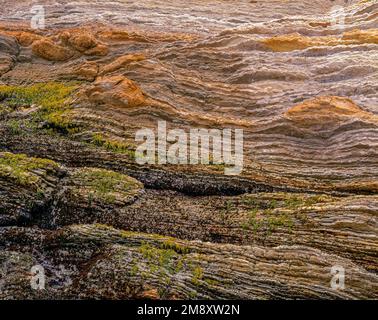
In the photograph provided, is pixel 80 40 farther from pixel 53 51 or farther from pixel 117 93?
pixel 117 93

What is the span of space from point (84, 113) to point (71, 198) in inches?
200

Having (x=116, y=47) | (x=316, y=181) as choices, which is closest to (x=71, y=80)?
(x=116, y=47)

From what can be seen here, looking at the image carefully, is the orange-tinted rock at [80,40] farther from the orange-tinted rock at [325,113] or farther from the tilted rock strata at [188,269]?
the tilted rock strata at [188,269]

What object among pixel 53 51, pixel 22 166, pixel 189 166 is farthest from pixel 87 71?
pixel 189 166

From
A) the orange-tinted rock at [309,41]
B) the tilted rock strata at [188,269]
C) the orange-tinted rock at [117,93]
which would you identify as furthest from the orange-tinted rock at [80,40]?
the tilted rock strata at [188,269]

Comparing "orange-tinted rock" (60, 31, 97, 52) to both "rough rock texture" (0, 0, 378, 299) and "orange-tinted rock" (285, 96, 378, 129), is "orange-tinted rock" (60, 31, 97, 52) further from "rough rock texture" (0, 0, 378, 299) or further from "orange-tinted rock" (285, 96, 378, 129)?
"orange-tinted rock" (285, 96, 378, 129)

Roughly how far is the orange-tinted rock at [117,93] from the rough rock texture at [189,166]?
0.07m

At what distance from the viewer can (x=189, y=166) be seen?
1806 cm

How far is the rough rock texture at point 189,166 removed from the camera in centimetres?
1419

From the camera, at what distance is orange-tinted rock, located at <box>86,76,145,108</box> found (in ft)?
67.1

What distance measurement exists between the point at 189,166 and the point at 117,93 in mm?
5379

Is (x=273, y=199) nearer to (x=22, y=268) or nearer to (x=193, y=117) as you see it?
(x=193, y=117)

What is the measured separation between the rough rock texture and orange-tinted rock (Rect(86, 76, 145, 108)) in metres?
0.07

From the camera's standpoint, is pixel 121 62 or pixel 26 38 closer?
pixel 121 62
